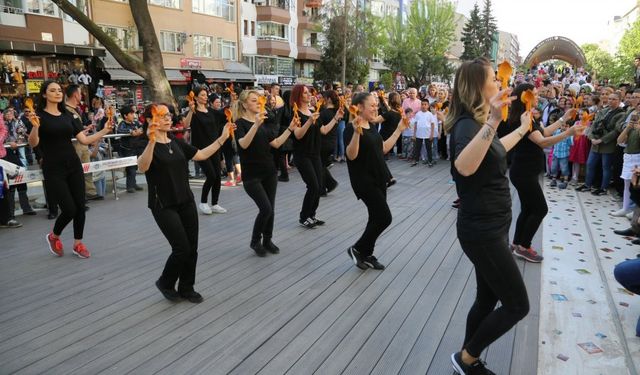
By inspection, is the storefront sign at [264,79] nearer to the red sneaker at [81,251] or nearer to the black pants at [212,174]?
the black pants at [212,174]

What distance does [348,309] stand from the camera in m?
4.04

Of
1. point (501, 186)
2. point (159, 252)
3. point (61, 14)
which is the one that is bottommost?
point (159, 252)

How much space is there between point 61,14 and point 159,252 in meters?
21.4

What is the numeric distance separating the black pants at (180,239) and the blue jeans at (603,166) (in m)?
7.89

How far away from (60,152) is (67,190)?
407mm

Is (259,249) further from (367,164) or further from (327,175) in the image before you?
(327,175)

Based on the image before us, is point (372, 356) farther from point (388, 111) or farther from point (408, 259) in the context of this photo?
point (388, 111)

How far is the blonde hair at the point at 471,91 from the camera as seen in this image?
2.64 metres

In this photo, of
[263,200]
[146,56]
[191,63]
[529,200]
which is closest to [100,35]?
[146,56]

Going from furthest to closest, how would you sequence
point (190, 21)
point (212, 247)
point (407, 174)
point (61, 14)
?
1. point (190, 21)
2. point (61, 14)
3. point (407, 174)
4. point (212, 247)

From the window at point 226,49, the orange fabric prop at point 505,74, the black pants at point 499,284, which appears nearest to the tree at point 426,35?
the window at point 226,49

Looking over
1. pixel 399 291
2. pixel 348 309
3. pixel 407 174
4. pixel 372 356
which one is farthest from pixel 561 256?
pixel 407 174

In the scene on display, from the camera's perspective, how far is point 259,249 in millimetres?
5426

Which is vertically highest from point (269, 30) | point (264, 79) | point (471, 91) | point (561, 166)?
point (269, 30)
